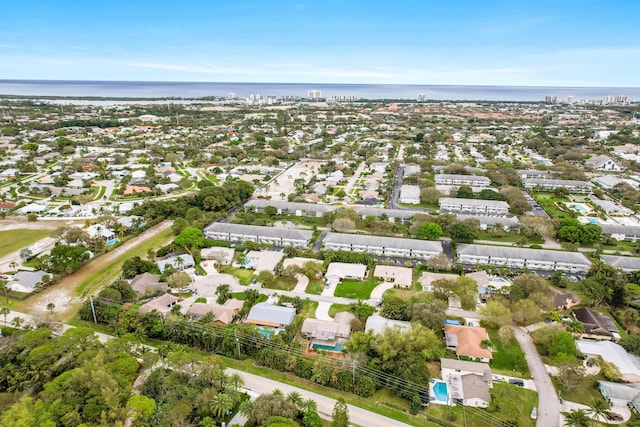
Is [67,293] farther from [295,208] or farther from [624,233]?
[624,233]

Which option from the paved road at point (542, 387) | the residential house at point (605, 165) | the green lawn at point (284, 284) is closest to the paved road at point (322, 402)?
the paved road at point (542, 387)

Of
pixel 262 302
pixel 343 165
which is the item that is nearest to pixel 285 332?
pixel 262 302

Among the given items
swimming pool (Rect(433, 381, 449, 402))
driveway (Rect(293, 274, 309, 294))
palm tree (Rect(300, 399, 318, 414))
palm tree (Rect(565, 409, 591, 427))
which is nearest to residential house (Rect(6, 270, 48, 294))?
driveway (Rect(293, 274, 309, 294))

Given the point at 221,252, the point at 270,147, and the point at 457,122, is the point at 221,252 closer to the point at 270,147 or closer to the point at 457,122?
the point at 270,147

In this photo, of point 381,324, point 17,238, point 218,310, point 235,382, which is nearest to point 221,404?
point 235,382

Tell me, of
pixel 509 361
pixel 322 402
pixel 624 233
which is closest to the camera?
pixel 322 402

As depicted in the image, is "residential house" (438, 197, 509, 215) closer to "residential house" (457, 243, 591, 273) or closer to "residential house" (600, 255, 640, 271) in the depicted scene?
"residential house" (457, 243, 591, 273)
